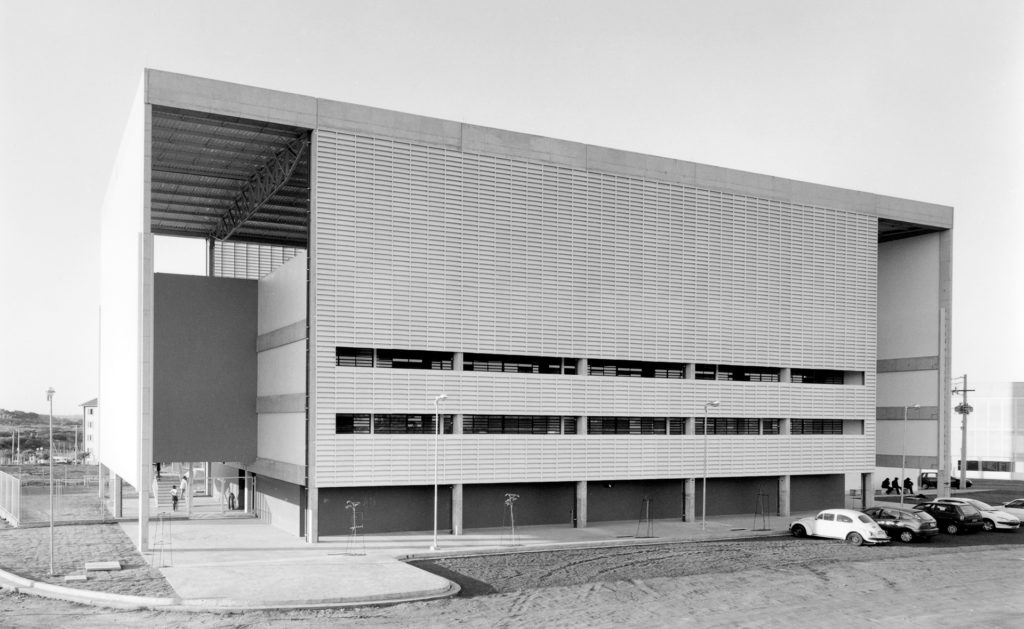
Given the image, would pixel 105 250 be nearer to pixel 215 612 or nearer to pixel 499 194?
pixel 499 194

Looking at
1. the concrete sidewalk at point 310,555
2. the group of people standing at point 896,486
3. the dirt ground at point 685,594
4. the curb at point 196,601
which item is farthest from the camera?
the group of people standing at point 896,486

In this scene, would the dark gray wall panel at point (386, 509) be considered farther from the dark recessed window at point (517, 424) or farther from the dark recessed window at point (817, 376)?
the dark recessed window at point (817, 376)

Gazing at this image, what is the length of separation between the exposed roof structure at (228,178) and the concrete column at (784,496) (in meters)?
30.3

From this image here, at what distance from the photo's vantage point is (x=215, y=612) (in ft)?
82.2

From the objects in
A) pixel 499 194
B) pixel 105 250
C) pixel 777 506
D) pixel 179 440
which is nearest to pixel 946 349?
pixel 777 506

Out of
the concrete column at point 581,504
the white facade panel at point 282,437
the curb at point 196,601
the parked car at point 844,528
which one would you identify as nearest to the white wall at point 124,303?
the white facade panel at point 282,437

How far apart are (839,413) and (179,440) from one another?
117 ft

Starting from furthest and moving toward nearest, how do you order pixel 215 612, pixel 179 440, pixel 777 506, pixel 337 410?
1. pixel 777 506
2. pixel 179 440
3. pixel 337 410
4. pixel 215 612

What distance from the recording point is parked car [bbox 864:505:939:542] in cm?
3994

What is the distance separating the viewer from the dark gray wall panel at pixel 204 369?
45.1m

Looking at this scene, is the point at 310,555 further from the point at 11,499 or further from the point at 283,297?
the point at 11,499

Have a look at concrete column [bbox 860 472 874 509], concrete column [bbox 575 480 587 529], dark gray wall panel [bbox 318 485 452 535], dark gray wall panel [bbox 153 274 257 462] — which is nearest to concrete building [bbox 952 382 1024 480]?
concrete column [bbox 860 472 874 509]

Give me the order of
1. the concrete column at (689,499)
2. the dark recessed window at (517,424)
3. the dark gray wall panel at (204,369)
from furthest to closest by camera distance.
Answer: the concrete column at (689,499), the dark gray wall panel at (204,369), the dark recessed window at (517,424)

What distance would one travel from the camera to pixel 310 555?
34531 mm
